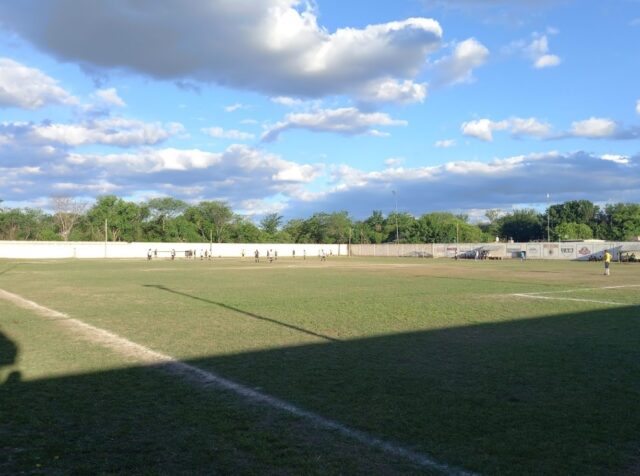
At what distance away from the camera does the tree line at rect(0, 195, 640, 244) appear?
348 feet

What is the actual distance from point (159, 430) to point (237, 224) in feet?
390

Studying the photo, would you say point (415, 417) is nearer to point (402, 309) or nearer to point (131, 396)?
point (131, 396)

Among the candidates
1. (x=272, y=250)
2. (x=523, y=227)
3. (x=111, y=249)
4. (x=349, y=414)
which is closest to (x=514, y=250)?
(x=272, y=250)

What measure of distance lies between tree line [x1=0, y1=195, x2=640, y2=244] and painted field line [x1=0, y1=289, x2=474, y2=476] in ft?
317

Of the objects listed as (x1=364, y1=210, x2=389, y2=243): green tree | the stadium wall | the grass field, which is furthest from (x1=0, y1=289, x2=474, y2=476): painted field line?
(x1=364, y1=210, x2=389, y2=243): green tree

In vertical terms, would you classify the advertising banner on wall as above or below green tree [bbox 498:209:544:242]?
below

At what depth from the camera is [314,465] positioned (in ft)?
14.9

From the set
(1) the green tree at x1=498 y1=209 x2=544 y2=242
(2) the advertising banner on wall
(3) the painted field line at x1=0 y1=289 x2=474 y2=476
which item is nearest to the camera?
(3) the painted field line at x1=0 y1=289 x2=474 y2=476

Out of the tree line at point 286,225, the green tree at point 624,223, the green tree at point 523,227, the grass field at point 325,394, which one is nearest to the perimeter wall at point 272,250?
the tree line at point 286,225

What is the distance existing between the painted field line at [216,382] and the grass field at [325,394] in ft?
0.14

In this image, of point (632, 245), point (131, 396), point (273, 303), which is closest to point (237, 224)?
point (632, 245)

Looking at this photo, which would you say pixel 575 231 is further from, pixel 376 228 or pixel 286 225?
pixel 286 225

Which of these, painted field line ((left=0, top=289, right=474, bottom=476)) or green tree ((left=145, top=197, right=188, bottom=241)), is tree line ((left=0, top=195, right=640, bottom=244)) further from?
painted field line ((left=0, top=289, right=474, bottom=476))

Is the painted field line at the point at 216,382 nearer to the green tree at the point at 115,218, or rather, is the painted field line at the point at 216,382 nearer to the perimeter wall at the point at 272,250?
the perimeter wall at the point at 272,250
